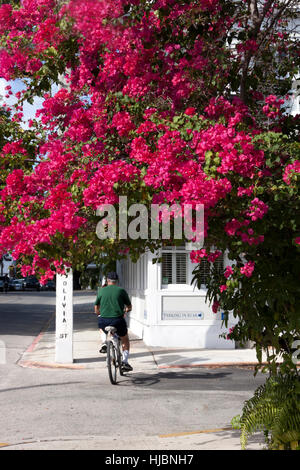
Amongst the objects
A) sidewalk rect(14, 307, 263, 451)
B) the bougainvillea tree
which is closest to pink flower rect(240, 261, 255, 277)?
the bougainvillea tree

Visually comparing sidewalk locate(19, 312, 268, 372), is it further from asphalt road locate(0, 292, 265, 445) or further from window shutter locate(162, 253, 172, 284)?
window shutter locate(162, 253, 172, 284)

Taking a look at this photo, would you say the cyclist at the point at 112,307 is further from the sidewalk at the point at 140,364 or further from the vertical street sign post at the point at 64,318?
the vertical street sign post at the point at 64,318

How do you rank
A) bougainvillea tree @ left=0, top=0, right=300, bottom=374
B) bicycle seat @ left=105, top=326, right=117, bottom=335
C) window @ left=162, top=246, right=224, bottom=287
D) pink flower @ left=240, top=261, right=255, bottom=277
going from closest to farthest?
bougainvillea tree @ left=0, top=0, right=300, bottom=374 → pink flower @ left=240, top=261, right=255, bottom=277 → bicycle seat @ left=105, top=326, right=117, bottom=335 → window @ left=162, top=246, right=224, bottom=287

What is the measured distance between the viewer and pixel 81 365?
44.1ft

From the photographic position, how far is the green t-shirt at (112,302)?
1161 centimetres

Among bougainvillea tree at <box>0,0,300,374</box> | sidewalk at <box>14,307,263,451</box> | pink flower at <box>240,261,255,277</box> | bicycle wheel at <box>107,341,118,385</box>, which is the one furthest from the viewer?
bicycle wheel at <box>107,341,118,385</box>

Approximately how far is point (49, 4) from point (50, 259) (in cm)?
234

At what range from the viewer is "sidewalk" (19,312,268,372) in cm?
1352

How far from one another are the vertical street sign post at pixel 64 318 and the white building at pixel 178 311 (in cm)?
325

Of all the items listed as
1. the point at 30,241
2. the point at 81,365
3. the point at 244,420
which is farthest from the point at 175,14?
the point at 81,365

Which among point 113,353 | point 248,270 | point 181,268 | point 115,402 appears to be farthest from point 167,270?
point 248,270

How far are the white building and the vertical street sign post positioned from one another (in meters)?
3.25

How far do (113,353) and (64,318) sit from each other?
278cm

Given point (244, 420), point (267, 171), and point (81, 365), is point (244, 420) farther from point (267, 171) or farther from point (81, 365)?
point (81, 365)
